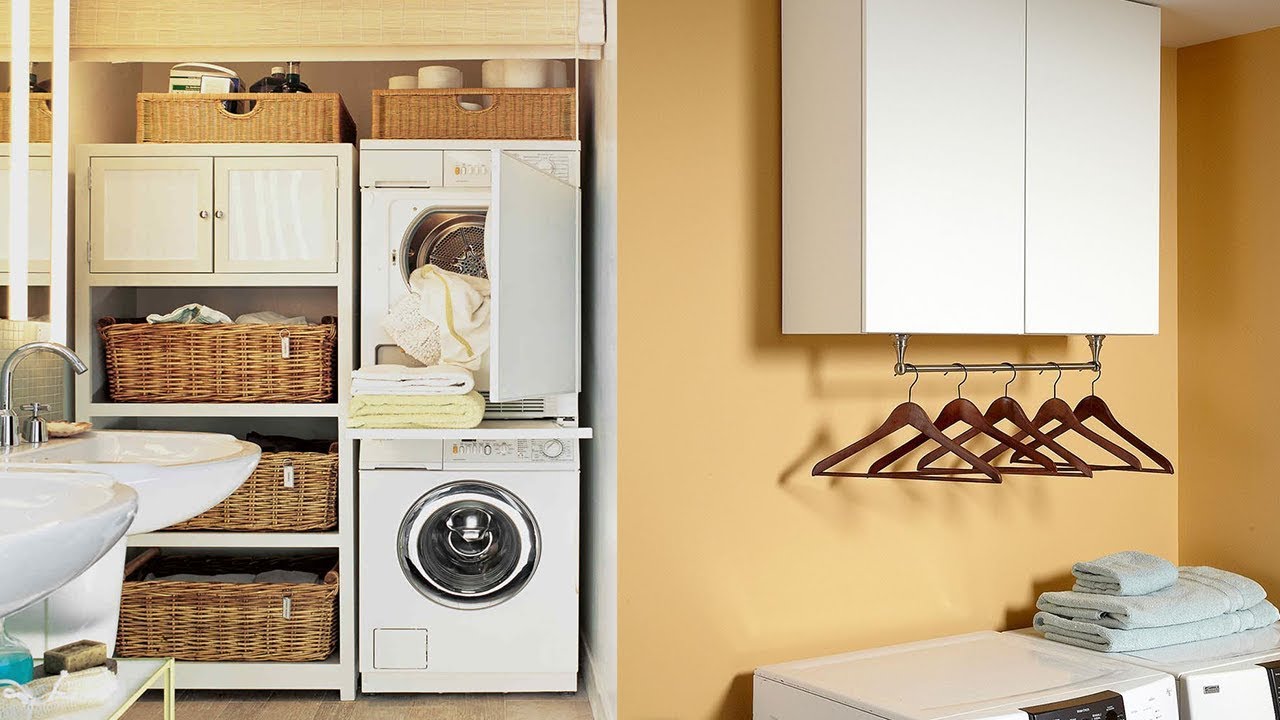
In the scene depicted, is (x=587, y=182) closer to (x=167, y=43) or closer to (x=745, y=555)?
(x=167, y=43)

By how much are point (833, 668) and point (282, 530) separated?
1.88 metres

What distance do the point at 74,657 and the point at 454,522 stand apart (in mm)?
1298

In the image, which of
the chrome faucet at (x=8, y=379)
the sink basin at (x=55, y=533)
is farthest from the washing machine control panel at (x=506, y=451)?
the sink basin at (x=55, y=533)

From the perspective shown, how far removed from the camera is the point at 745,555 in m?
2.29

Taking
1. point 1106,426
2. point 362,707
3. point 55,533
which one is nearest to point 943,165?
point 1106,426

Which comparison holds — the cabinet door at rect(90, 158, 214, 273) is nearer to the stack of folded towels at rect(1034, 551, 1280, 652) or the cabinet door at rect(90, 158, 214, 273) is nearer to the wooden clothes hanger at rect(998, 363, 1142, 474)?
the wooden clothes hanger at rect(998, 363, 1142, 474)

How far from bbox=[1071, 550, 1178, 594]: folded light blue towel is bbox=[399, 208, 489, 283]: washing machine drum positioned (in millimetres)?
1991

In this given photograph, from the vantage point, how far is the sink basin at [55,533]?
837 millimetres

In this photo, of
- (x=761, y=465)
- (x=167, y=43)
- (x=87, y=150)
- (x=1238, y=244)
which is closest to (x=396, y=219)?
(x=167, y=43)

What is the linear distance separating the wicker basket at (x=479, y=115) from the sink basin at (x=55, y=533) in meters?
2.21

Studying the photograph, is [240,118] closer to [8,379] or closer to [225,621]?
[8,379]

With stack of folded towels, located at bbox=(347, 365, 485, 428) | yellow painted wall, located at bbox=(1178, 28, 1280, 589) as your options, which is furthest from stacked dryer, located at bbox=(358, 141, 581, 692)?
yellow painted wall, located at bbox=(1178, 28, 1280, 589)

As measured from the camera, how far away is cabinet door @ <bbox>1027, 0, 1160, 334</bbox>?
2193mm

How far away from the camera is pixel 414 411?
296 cm
